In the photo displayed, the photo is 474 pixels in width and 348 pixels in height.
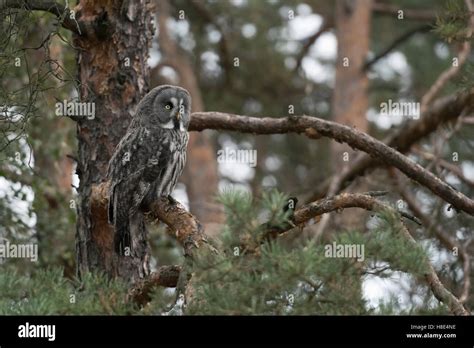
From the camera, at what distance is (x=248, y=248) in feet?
12.6

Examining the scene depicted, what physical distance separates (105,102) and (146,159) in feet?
1.95

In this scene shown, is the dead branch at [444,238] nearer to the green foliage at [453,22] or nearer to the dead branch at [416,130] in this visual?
the dead branch at [416,130]

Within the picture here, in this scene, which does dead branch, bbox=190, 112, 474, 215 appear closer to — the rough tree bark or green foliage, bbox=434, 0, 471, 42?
green foliage, bbox=434, 0, 471, 42

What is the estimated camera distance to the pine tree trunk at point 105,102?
6797 mm

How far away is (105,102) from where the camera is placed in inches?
270

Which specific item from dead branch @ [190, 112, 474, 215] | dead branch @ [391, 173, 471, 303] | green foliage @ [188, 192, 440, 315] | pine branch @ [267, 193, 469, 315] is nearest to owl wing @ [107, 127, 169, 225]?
dead branch @ [190, 112, 474, 215]

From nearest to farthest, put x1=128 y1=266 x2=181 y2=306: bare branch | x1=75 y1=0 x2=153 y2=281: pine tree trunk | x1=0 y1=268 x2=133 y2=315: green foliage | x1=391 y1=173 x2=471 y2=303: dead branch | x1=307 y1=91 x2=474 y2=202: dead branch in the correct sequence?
1. x1=0 y1=268 x2=133 y2=315: green foliage
2. x1=128 y1=266 x2=181 y2=306: bare branch
3. x1=75 y1=0 x2=153 y2=281: pine tree trunk
4. x1=391 y1=173 x2=471 y2=303: dead branch
5. x1=307 y1=91 x2=474 y2=202: dead branch

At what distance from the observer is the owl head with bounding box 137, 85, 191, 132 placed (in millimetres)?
7211

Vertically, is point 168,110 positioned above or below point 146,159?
above

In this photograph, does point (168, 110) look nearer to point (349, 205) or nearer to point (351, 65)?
point (349, 205)

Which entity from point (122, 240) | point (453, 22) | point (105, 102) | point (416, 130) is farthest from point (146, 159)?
point (416, 130)

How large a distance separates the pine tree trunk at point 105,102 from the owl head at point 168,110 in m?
0.28

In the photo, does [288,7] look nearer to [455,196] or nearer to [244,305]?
[455,196]
